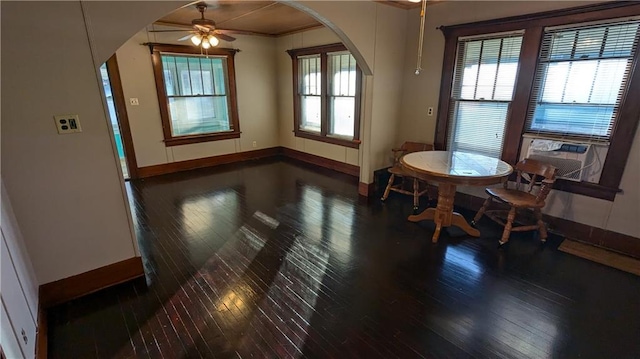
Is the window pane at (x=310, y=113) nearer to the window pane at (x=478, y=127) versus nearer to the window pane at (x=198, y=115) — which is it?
the window pane at (x=198, y=115)

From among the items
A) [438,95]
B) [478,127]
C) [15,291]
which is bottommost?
[15,291]

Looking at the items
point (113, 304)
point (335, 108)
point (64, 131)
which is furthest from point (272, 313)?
point (335, 108)

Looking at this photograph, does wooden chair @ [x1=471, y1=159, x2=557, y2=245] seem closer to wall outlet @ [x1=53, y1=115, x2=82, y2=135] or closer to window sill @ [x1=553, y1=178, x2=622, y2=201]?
window sill @ [x1=553, y1=178, x2=622, y2=201]

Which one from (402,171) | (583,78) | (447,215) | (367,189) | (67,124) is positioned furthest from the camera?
(367,189)

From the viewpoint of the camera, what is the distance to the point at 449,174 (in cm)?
268

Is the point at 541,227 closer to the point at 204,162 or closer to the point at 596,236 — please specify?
the point at 596,236

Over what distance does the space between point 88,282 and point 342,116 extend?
13.7ft

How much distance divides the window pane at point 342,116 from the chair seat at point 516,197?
2.60 meters

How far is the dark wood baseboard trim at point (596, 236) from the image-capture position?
2.81m

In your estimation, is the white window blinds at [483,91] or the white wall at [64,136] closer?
the white wall at [64,136]

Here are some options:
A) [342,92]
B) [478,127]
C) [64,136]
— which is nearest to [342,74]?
[342,92]

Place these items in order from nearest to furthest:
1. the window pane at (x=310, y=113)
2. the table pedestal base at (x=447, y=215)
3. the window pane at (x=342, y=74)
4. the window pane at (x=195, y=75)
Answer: the table pedestal base at (x=447, y=215), the window pane at (x=342, y=74), the window pane at (x=195, y=75), the window pane at (x=310, y=113)

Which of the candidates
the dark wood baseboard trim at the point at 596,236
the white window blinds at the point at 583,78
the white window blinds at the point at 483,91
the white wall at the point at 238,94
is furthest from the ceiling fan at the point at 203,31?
the dark wood baseboard trim at the point at 596,236

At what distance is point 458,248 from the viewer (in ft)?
9.59
